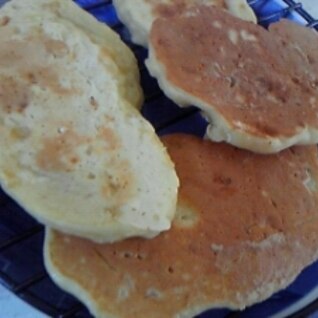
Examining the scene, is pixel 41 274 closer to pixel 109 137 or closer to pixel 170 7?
pixel 109 137

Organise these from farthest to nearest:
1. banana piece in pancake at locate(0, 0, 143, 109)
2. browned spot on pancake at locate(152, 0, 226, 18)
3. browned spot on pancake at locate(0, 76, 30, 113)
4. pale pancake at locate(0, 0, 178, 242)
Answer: browned spot on pancake at locate(152, 0, 226, 18) → banana piece in pancake at locate(0, 0, 143, 109) → browned spot on pancake at locate(0, 76, 30, 113) → pale pancake at locate(0, 0, 178, 242)

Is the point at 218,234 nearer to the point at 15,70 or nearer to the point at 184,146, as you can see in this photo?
the point at 184,146

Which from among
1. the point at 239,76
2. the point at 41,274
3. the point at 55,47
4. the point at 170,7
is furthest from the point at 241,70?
the point at 41,274

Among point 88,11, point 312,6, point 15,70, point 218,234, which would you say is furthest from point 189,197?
point 312,6

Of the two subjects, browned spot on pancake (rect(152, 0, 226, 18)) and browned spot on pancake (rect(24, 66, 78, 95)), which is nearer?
browned spot on pancake (rect(24, 66, 78, 95))

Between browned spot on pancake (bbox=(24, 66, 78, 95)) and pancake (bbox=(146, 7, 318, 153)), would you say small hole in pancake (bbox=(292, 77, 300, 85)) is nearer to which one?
pancake (bbox=(146, 7, 318, 153))

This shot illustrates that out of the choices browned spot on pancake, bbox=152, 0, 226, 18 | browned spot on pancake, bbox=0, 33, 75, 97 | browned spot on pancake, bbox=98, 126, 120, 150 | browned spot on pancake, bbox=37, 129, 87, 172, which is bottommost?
browned spot on pancake, bbox=152, 0, 226, 18

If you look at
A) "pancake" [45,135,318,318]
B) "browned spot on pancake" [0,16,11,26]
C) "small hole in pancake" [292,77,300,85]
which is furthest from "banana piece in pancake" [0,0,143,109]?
"small hole in pancake" [292,77,300,85]
